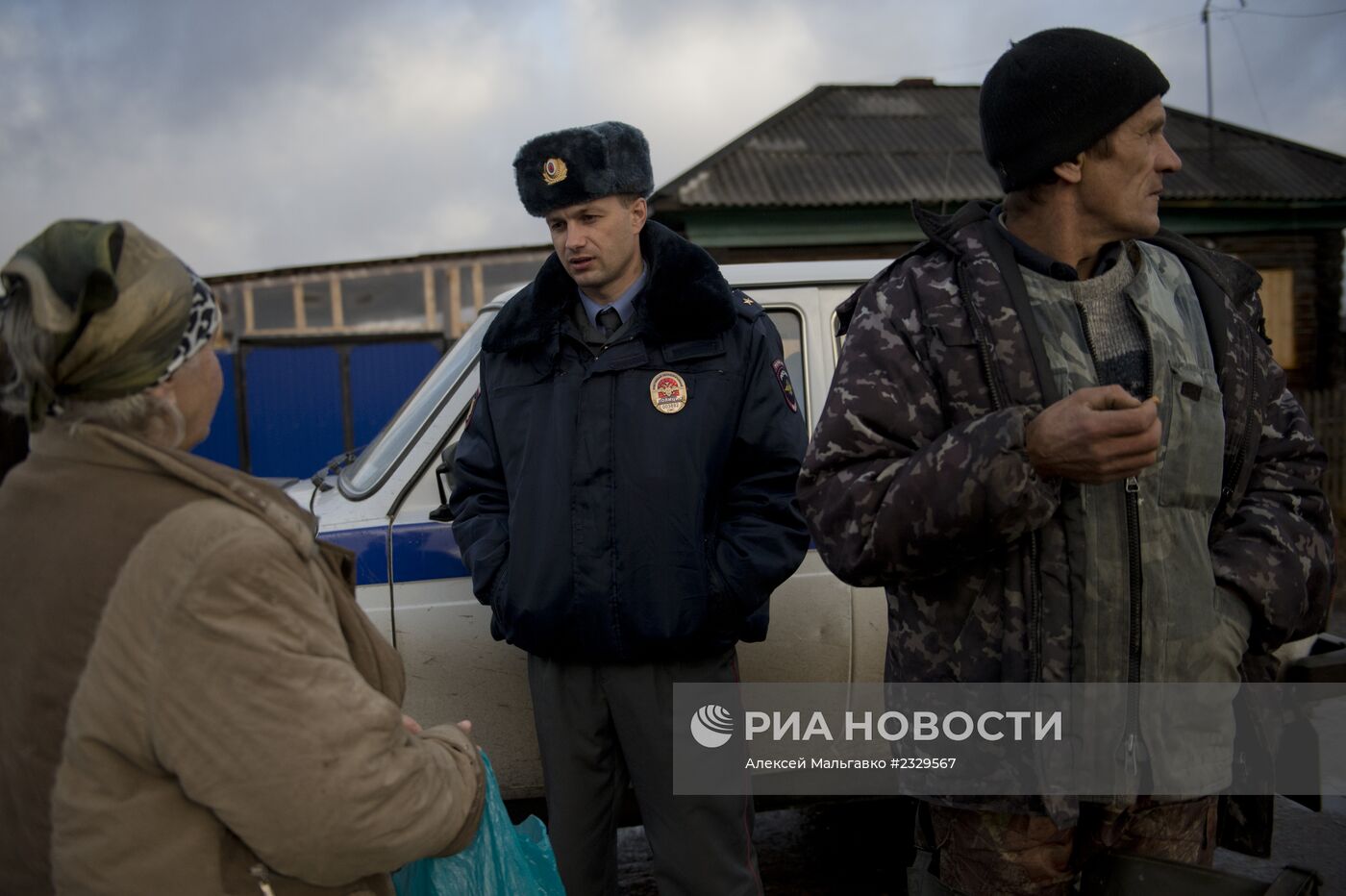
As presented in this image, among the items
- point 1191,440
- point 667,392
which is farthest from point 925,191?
point 1191,440

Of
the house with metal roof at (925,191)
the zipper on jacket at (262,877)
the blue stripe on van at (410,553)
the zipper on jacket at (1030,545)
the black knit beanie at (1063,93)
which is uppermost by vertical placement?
the house with metal roof at (925,191)

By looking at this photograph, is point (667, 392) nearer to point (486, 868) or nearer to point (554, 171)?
point (554, 171)

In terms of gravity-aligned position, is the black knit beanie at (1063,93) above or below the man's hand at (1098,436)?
above

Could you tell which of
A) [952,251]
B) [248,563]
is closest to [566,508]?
[952,251]

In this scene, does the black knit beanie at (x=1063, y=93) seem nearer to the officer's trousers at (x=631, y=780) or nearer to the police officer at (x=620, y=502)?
the police officer at (x=620, y=502)

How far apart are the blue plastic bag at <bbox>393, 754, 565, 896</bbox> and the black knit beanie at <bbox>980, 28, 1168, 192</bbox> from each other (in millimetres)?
1427

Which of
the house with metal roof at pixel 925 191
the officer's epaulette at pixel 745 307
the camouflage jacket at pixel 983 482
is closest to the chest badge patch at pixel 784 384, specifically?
the officer's epaulette at pixel 745 307

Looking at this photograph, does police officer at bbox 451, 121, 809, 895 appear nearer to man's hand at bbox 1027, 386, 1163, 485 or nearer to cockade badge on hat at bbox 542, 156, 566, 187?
cockade badge on hat at bbox 542, 156, 566, 187

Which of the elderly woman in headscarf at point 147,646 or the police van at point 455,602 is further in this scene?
the police van at point 455,602

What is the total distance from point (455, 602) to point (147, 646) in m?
2.01

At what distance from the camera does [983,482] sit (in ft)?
5.57

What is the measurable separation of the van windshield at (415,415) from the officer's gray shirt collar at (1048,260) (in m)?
1.83

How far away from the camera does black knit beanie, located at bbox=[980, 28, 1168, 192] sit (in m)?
1.85

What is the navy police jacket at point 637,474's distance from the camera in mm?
2500
